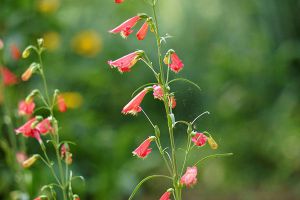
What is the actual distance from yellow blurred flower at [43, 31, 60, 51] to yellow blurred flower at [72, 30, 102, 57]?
0.38 m

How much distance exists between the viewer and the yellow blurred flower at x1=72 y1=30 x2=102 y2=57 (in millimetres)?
6676

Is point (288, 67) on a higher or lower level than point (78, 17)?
lower

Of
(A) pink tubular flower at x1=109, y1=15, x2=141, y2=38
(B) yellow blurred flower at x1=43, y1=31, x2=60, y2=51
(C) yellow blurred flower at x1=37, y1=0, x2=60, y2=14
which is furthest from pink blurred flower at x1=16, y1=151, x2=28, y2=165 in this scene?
(B) yellow blurred flower at x1=43, y1=31, x2=60, y2=51

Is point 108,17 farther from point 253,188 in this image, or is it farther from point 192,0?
point 253,188

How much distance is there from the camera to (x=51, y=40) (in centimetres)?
624

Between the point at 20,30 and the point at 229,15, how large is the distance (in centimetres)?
297

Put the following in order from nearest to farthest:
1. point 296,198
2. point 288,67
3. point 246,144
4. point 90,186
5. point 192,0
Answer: point 90,186
point 296,198
point 246,144
point 288,67
point 192,0

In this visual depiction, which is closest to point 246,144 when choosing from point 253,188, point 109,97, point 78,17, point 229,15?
point 253,188

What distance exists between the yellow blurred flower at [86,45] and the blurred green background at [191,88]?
0.03 ft

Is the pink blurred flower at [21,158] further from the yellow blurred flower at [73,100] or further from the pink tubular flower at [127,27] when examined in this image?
the yellow blurred flower at [73,100]

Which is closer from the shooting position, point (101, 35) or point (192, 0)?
point (101, 35)

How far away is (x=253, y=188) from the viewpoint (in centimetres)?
616

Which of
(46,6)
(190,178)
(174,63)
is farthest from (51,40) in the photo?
(190,178)

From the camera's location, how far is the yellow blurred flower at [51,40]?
618 centimetres
